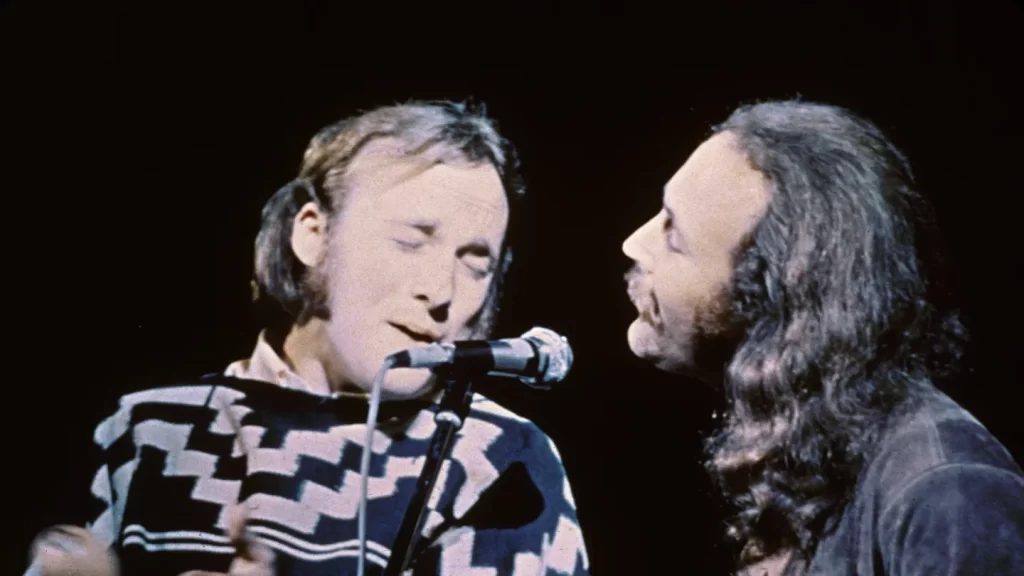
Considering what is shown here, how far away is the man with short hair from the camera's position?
224cm

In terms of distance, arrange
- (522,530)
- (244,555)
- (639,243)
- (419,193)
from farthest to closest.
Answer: (639,243), (419,193), (522,530), (244,555)

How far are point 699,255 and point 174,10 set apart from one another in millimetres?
1691

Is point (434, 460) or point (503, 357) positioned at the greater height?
point (503, 357)

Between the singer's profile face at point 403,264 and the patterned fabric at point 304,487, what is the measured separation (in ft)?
0.53

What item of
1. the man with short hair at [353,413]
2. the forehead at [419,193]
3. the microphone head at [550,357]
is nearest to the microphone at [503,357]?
the microphone head at [550,357]

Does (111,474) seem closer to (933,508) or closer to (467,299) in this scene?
(467,299)

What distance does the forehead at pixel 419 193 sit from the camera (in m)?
2.46

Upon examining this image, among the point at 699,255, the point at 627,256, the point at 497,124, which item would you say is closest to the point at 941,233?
the point at 699,255

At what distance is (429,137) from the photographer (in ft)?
8.28

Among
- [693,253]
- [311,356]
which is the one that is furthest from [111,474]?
[693,253]

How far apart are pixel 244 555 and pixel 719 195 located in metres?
1.49

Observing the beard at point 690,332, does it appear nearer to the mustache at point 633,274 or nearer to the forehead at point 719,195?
the mustache at point 633,274

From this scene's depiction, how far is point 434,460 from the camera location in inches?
71.2

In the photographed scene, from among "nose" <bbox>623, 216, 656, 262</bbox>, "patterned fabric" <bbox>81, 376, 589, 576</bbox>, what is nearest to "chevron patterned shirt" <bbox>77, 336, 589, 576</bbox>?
"patterned fabric" <bbox>81, 376, 589, 576</bbox>
